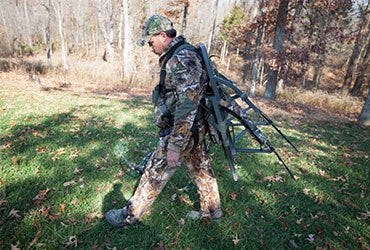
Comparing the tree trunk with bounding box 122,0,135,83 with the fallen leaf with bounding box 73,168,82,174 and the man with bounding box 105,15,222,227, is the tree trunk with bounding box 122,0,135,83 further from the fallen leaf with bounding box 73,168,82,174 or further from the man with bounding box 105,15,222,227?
the man with bounding box 105,15,222,227

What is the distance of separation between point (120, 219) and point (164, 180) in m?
0.73

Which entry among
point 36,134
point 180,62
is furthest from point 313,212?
point 36,134

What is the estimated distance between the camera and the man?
7.87ft

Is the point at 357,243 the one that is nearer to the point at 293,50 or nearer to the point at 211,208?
the point at 211,208

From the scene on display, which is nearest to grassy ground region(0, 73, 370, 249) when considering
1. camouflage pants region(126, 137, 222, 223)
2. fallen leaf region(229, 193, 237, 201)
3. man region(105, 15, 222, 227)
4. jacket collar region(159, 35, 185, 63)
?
fallen leaf region(229, 193, 237, 201)

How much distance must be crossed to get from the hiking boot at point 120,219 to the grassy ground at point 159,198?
0.29 feet

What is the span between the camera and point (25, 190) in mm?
3562

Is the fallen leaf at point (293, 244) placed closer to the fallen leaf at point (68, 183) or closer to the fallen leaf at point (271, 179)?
the fallen leaf at point (271, 179)

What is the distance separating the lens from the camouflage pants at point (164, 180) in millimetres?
2846

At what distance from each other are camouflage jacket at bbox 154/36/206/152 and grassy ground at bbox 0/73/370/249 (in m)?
1.35

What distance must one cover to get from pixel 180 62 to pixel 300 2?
13158 millimetres

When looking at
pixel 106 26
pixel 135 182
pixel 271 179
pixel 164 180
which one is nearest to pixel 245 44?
pixel 106 26

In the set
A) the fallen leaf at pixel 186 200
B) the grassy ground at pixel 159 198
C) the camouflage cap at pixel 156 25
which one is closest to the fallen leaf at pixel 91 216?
the grassy ground at pixel 159 198

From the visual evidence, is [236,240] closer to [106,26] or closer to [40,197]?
[40,197]
